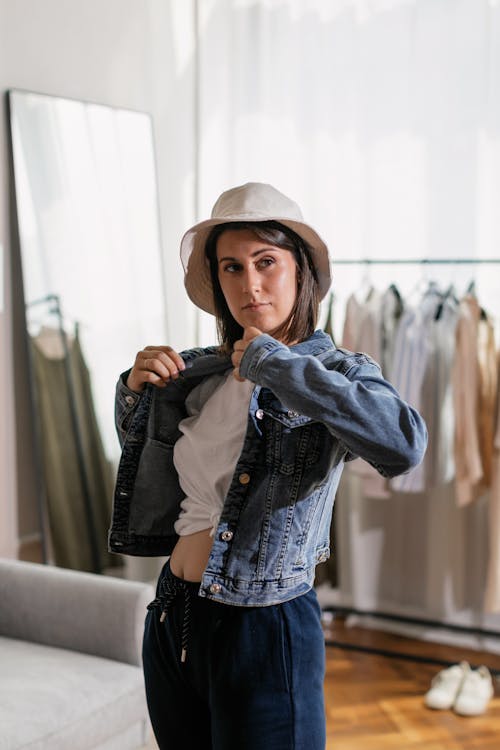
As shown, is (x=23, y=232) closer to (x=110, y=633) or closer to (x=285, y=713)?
(x=110, y=633)

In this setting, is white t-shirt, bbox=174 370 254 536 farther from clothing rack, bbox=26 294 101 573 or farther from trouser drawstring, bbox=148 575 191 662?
clothing rack, bbox=26 294 101 573

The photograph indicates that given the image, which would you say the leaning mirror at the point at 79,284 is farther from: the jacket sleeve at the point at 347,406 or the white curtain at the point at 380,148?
the jacket sleeve at the point at 347,406

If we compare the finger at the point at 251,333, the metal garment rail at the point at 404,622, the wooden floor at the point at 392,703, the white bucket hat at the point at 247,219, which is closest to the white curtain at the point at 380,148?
Answer: the metal garment rail at the point at 404,622

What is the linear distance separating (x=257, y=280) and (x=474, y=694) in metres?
2.11

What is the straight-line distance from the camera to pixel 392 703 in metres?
2.97

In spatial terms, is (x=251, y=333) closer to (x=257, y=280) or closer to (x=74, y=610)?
(x=257, y=280)

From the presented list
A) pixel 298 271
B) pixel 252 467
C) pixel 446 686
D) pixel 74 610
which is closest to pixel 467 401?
pixel 446 686

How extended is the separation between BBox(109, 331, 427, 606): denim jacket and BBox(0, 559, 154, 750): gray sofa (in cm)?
78

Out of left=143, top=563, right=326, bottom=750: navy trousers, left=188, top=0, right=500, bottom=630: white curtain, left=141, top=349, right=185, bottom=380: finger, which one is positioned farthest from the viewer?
left=188, top=0, right=500, bottom=630: white curtain

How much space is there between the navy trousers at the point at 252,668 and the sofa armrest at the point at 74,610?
997 mm

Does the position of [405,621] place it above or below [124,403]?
below

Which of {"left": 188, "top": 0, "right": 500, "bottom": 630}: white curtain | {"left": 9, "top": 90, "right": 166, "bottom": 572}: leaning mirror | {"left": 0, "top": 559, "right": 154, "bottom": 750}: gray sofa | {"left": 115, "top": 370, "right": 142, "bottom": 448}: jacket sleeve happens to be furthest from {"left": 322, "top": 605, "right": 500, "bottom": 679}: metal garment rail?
{"left": 115, "top": 370, "right": 142, "bottom": 448}: jacket sleeve

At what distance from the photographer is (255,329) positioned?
1.24m

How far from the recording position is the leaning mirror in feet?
9.85
